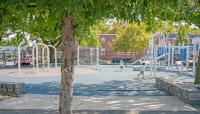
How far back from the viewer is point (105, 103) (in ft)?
35.7

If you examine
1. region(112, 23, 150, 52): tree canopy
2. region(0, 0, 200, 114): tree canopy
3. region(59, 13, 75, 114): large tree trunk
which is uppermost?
region(112, 23, 150, 52): tree canopy

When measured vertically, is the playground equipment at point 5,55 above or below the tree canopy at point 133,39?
below

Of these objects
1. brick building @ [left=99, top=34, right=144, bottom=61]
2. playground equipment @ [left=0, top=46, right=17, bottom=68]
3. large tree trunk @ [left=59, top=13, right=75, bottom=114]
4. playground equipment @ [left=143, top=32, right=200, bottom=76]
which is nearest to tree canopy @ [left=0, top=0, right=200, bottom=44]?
large tree trunk @ [left=59, top=13, right=75, bottom=114]

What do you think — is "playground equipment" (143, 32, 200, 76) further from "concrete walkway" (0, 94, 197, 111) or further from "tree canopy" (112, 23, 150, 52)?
"tree canopy" (112, 23, 150, 52)

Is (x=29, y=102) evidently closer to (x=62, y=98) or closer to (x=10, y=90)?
(x=10, y=90)

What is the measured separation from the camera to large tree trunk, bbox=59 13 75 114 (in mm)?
6219

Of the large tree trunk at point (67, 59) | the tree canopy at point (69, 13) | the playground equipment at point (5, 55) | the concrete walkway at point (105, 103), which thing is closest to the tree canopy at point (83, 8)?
the tree canopy at point (69, 13)

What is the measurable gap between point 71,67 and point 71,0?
2024 mm

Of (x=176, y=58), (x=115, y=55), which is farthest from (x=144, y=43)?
(x=176, y=58)

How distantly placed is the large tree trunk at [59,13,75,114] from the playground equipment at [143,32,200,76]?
49.1 ft

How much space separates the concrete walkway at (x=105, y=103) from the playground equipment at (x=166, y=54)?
9.54 metres

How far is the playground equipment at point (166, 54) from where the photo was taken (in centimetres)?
2189

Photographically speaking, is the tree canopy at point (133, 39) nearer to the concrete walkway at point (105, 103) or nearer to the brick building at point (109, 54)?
the brick building at point (109, 54)

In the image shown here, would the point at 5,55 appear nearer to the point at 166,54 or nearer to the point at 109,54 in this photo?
the point at 166,54
